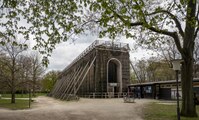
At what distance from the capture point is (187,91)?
13.1 m

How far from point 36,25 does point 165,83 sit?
79.5 feet

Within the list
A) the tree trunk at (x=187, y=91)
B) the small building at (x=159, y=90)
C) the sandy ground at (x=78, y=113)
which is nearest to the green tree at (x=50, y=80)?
the small building at (x=159, y=90)

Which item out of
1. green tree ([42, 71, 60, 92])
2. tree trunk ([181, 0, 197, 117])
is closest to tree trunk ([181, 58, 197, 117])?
tree trunk ([181, 0, 197, 117])

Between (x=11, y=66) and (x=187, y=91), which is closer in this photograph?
(x=187, y=91)

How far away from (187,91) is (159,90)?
1854cm

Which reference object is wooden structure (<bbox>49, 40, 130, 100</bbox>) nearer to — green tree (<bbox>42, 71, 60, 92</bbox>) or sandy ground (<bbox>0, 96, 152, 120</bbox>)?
sandy ground (<bbox>0, 96, 152, 120</bbox>)

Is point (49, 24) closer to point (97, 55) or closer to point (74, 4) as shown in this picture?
point (74, 4)

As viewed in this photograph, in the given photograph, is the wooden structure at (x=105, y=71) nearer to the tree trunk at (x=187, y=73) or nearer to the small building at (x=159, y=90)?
the small building at (x=159, y=90)

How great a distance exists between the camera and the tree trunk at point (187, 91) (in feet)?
42.4

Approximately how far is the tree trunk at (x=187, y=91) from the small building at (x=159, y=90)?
38.3 ft

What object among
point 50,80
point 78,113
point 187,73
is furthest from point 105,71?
point 50,80

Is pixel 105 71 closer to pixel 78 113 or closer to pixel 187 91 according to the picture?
pixel 78 113

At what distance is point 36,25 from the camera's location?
29.8ft

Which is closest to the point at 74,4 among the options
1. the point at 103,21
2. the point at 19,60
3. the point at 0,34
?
the point at 103,21
